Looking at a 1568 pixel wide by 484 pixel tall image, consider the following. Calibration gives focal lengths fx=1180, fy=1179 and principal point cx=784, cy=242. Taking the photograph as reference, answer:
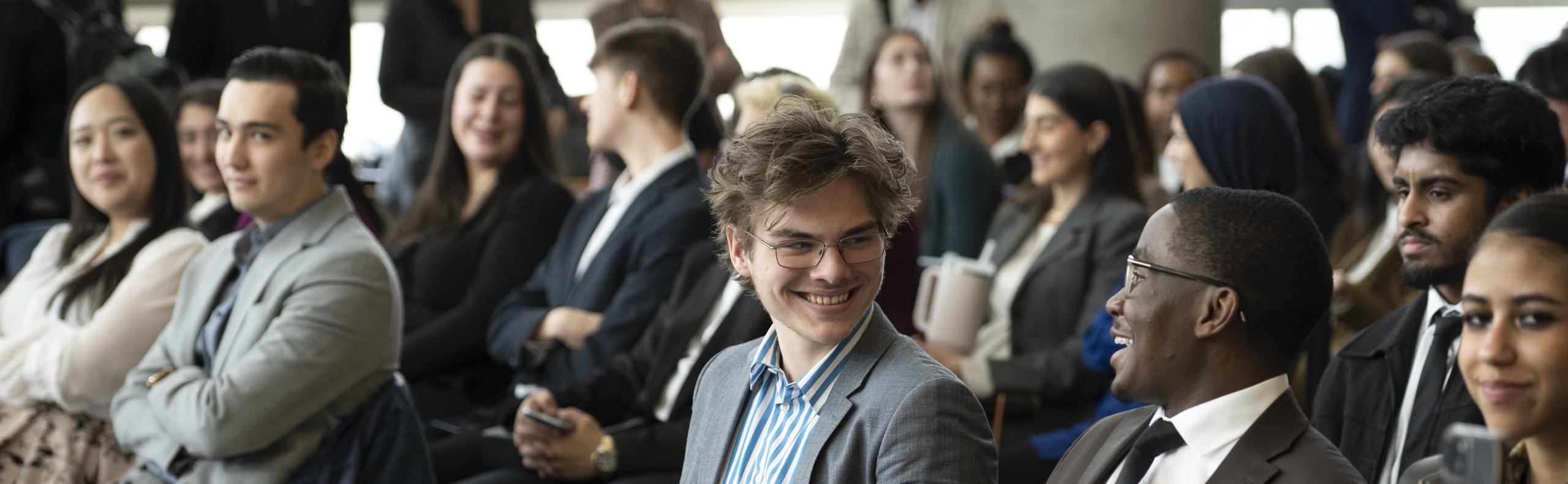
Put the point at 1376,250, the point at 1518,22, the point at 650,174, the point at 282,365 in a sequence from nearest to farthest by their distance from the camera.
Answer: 1. the point at 282,365
2. the point at 650,174
3. the point at 1376,250
4. the point at 1518,22

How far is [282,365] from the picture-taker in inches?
86.3

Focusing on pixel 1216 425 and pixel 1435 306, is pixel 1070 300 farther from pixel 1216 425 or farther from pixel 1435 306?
pixel 1216 425

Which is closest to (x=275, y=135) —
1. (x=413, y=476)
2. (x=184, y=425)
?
(x=184, y=425)

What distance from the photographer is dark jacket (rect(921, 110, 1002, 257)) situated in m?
3.95

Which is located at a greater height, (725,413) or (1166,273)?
(1166,273)

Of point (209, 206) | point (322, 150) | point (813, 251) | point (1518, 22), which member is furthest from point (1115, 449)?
point (1518, 22)

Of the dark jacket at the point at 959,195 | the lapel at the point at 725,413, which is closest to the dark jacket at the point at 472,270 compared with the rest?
the dark jacket at the point at 959,195

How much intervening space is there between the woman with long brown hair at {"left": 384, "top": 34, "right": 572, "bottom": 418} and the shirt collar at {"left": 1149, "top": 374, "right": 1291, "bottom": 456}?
2.40 metres

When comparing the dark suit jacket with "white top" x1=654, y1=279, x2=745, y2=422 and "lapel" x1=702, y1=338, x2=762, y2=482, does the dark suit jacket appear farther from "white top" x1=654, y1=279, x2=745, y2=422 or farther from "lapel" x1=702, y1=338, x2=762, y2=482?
"white top" x1=654, y1=279, x2=745, y2=422

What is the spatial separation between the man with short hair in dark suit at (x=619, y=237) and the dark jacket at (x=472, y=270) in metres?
0.08

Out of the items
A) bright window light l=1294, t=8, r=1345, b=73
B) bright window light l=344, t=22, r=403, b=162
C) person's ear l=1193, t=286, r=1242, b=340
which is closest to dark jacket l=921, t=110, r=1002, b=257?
person's ear l=1193, t=286, r=1242, b=340

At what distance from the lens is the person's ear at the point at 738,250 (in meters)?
1.64

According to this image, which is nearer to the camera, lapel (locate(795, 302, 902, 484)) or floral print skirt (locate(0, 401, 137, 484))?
lapel (locate(795, 302, 902, 484))

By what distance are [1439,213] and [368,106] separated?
1058cm
